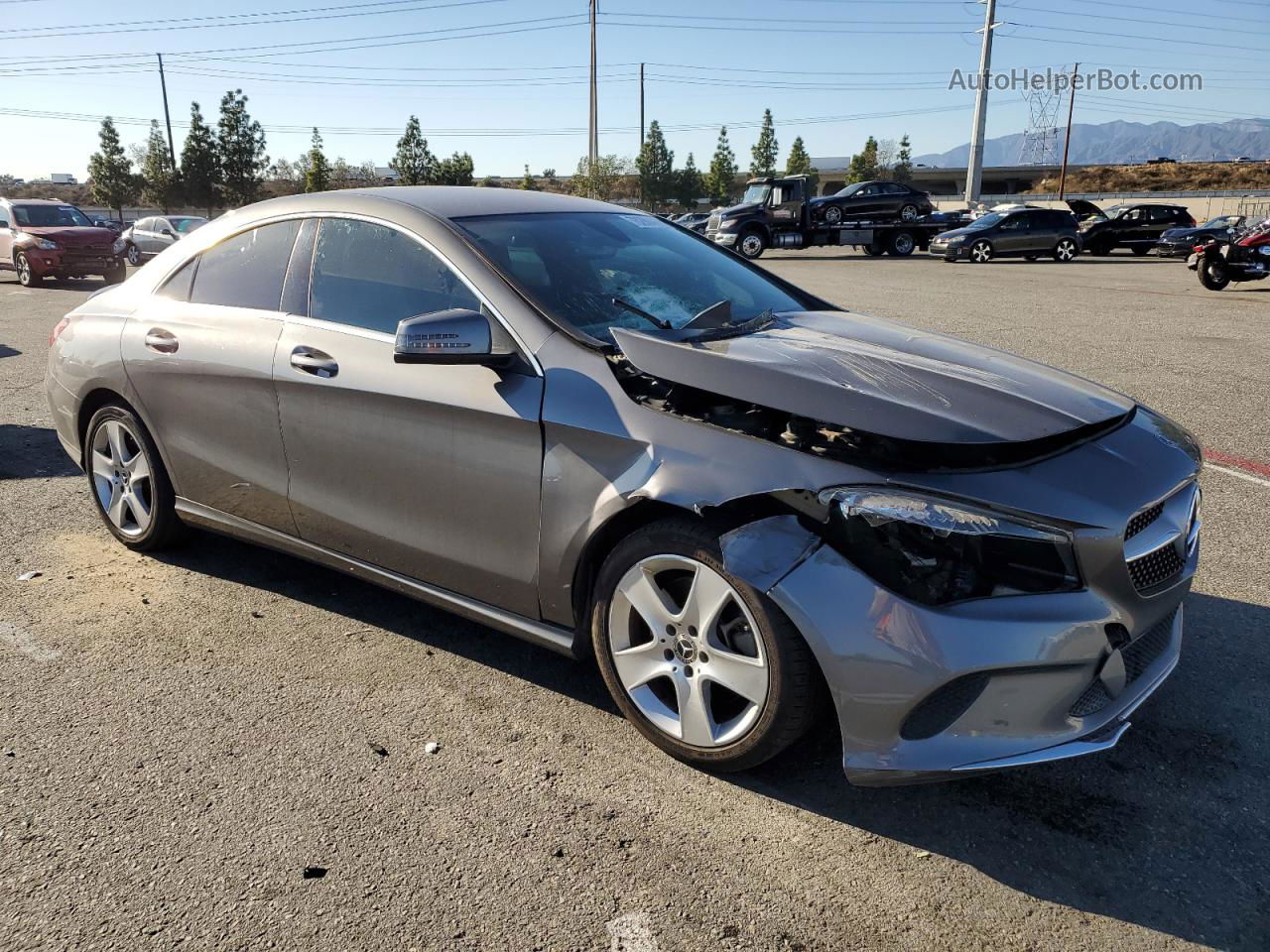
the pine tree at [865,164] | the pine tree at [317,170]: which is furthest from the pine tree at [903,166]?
the pine tree at [317,170]

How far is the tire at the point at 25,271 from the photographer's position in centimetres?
1916

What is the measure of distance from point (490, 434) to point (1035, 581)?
161 centimetres

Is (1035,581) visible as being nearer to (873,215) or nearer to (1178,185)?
(873,215)

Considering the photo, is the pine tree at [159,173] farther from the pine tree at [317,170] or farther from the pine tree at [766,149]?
the pine tree at [766,149]

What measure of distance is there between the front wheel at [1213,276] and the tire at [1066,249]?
1114 centimetres

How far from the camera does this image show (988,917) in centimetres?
222

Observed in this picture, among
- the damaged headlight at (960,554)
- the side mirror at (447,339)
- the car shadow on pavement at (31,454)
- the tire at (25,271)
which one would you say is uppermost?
the side mirror at (447,339)

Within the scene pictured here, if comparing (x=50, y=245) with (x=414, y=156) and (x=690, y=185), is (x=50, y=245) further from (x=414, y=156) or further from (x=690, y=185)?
(x=690, y=185)

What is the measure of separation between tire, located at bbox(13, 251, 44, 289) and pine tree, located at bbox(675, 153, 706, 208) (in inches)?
3414

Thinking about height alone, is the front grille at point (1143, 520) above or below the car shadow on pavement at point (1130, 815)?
above

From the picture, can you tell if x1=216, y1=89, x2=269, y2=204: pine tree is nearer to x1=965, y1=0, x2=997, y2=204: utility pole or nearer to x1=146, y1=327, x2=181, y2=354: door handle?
x1=965, y1=0, x2=997, y2=204: utility pole

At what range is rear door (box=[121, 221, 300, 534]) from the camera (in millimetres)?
3633

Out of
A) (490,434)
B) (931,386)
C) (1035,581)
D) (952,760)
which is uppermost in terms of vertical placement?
(931,386)

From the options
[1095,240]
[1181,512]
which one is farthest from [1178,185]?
[1181,512]
